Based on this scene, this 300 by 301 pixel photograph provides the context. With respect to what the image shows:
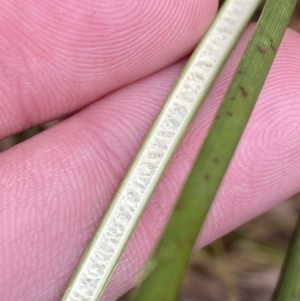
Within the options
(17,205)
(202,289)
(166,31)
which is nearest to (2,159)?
(17,205)

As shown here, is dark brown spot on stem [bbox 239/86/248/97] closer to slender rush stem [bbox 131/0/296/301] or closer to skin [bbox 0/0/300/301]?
slender rush stem [bbox 131/0/296/301]

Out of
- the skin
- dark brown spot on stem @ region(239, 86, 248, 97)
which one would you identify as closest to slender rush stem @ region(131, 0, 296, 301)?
dark brown spot on stem @ region(239, 86, 248, 97)

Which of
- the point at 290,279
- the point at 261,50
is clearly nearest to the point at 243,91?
the point at 261,50

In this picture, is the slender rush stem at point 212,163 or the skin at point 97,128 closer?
the slender rush stem at point 212,163

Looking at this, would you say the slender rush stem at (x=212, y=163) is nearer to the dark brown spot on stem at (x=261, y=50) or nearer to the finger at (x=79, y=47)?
the dark brown spot on stem at (x=261, y=50)

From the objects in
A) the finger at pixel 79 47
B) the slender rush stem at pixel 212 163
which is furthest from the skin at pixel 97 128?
the slender rush stem at pixel 212 163

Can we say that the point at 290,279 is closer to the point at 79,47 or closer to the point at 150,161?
the point at 150,161

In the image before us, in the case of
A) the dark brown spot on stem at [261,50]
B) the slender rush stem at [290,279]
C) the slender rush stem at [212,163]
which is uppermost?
the dark brown spot on stem at [261,50]
